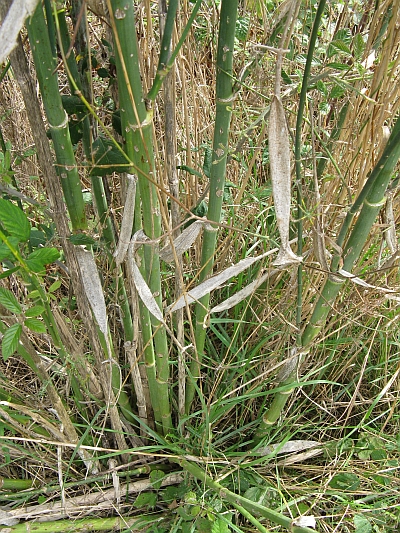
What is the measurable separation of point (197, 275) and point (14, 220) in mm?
304

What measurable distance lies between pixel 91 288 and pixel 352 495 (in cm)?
71

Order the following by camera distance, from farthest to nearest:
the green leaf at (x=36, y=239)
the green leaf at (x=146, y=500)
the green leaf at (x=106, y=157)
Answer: the green leaf at (x=146, y=500) < the green leaf at (x=36, y=239) < the green leaf at (x=106, y=157)

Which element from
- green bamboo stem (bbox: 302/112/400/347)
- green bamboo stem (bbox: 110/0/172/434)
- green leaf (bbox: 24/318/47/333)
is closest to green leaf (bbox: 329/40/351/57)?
green bamboo stem (bbox: 302/112/400/347)

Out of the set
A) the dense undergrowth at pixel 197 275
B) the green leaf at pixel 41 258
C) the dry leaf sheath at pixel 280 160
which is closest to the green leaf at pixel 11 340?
the dense undergrowth at pixel 197 275

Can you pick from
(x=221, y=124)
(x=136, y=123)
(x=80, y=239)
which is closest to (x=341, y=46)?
(x=221, y=124)

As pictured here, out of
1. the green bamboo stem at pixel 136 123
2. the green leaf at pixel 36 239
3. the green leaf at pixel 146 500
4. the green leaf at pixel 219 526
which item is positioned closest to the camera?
the green bamboo stem at pixel 136 123

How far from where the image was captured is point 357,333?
1.07 m

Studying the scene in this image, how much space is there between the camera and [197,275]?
2.47ft

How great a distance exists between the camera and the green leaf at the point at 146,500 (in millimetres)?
904

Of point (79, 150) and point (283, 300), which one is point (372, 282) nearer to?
point (283, 300)

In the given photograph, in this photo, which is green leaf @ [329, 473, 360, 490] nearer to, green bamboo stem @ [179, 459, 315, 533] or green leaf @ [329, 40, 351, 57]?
green bamboo stem @ [179, 459, 315, 533]

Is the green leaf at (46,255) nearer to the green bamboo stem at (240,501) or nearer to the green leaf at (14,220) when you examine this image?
the green leaf at (14,220)

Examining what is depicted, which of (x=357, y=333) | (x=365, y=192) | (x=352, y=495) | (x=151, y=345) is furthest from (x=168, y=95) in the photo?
(x=352, y=495)

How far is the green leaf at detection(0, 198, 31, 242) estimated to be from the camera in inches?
21.8
